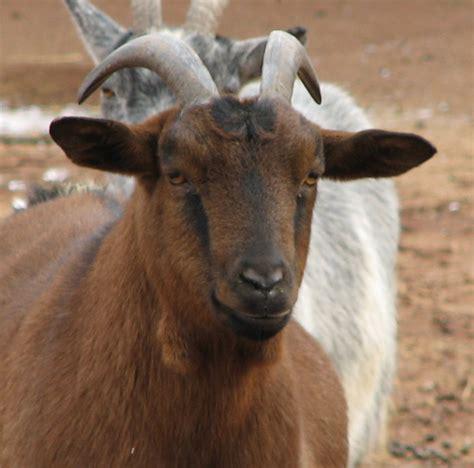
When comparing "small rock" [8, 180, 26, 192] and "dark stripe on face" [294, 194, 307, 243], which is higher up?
"small rock" [8, 180, 26, 192]

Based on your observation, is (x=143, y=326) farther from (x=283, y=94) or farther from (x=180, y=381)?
(x=283, y=94)

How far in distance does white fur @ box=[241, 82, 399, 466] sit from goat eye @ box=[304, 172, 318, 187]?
2.64 meters

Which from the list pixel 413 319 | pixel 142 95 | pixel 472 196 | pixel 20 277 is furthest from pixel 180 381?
pixel 472 196

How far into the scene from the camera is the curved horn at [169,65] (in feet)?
14.0

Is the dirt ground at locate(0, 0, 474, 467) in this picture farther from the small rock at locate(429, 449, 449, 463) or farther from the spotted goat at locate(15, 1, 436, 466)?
the spotted goat at locate(15, 1, 436, 466)

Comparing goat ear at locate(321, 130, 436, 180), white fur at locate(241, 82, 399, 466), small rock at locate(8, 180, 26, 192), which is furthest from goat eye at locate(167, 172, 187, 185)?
small rock at locate(8, 180, 26, 192)

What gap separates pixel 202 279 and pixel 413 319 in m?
5.95

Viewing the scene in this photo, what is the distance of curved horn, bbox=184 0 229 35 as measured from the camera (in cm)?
744

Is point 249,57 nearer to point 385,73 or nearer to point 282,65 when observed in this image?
point 282,65

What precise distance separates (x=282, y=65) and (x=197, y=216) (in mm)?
710

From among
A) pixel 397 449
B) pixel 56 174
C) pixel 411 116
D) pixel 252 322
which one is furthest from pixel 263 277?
pixel 411 116

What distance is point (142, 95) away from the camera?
23.0 ft

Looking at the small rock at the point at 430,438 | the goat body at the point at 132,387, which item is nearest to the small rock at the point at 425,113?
the small rock at the point at 430,438

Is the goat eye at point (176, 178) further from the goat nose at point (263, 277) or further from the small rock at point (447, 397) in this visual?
the small rock at point (447, 397)
